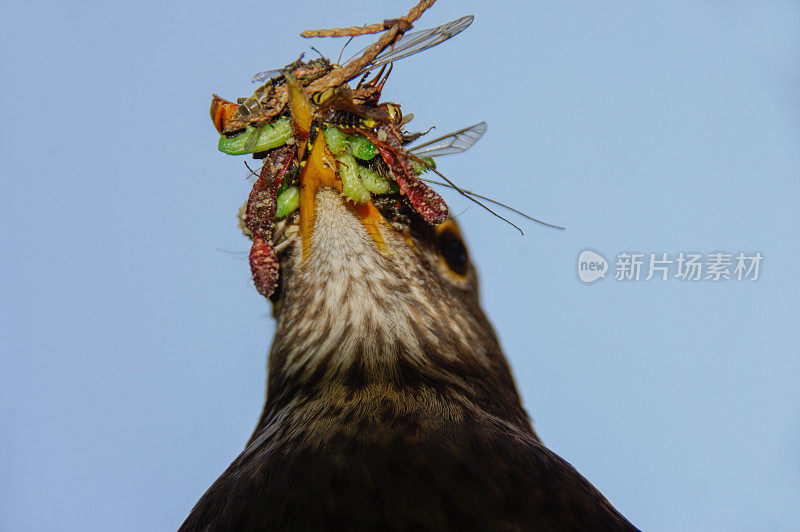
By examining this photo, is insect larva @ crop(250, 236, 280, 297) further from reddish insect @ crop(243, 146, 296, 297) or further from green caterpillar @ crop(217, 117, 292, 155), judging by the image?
green caterpillar @ crop(217, 117, 292, 155)

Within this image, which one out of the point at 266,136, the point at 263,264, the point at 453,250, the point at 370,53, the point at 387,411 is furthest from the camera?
the point at 453,250

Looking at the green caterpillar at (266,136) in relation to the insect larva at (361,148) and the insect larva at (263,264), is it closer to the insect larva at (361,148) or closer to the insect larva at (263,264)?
the insect larva at (361,148)

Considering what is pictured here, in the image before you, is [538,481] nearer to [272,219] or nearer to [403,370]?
[403,370]

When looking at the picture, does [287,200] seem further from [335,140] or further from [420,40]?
[420,40]

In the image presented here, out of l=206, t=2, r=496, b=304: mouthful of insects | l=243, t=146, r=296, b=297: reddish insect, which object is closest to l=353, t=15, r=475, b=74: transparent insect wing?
l=206, t=2, r=496, b=304: mouthful of insects

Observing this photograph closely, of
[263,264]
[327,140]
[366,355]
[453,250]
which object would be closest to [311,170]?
[327,140]

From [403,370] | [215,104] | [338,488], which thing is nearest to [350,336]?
[403,370]
